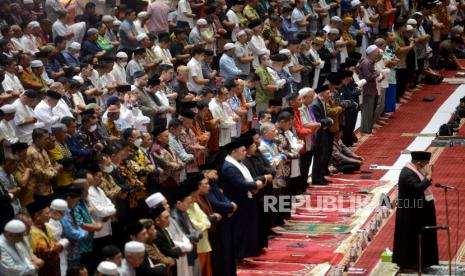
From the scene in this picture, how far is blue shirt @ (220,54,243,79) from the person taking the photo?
2367 cm

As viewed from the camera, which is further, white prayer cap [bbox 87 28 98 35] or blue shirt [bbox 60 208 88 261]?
white prayer cap [bbox 87 28 98 35]

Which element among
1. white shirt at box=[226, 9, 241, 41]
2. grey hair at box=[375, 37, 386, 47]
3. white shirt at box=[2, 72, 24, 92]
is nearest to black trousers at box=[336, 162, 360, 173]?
grey hair at box=[375, 37, 386, 47]

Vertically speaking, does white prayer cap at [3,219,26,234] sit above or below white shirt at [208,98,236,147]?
above

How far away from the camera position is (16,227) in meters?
14.2

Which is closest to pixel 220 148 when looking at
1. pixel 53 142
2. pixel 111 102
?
pixel 111 102

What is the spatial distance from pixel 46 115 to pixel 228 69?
5.46 metres

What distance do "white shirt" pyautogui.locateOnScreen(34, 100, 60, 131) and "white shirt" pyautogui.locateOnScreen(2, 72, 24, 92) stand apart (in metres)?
0.79

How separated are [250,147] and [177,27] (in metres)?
6.77

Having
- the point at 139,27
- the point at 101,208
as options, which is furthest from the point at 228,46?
the point at 101,208

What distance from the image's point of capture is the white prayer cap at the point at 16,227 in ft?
46.7

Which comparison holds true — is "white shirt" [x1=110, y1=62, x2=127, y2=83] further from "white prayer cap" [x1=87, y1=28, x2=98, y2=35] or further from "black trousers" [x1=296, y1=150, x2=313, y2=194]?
"black trousers" [x1=296, y1=150, x2=313, y2=194]

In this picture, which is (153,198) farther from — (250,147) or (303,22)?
(303,22)

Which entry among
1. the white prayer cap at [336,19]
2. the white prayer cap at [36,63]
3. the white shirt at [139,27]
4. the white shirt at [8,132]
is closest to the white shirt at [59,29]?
the white shirt at [139,27]

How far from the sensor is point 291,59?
24750 millimetres
